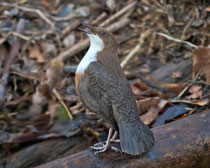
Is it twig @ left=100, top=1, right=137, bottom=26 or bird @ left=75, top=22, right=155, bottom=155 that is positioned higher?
twig @ left=100, top=1, right=137, bottom=26

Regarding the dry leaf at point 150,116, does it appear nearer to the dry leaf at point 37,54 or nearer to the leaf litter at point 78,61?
the leaf litter at point 78,61

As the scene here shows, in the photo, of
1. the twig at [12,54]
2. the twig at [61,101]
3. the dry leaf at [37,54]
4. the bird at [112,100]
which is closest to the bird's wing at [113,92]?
the bird at [112,100]

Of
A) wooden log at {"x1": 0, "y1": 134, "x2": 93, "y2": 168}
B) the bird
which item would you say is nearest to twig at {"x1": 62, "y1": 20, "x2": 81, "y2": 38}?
wooden log at {"x1": 0, "y1": 134, "x2": 93, "y2": 168}

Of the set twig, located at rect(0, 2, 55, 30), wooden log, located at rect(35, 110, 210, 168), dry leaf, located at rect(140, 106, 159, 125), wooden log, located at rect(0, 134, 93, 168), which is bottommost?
wooden log, located at rect(0, 134, 93, 168)

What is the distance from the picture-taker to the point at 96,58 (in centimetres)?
349

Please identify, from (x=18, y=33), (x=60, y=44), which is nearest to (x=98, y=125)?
(x=60, y=44)

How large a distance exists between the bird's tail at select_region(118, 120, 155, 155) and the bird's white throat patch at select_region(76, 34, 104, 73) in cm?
72

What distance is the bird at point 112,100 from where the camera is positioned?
3.04m

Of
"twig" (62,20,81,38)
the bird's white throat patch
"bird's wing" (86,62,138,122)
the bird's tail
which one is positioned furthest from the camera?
"twig" (62,20,81,38)

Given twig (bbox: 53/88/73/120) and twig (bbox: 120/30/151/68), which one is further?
twig (bbox: 120/30/151/68)

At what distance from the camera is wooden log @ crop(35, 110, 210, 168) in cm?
305

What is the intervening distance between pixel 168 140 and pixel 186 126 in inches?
11.2

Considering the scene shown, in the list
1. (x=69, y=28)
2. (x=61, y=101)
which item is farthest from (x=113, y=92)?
(x=69, y=28)

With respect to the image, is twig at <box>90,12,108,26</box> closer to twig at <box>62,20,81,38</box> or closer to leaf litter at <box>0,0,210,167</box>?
leaf litter at <box>0,0,210,167</box>
